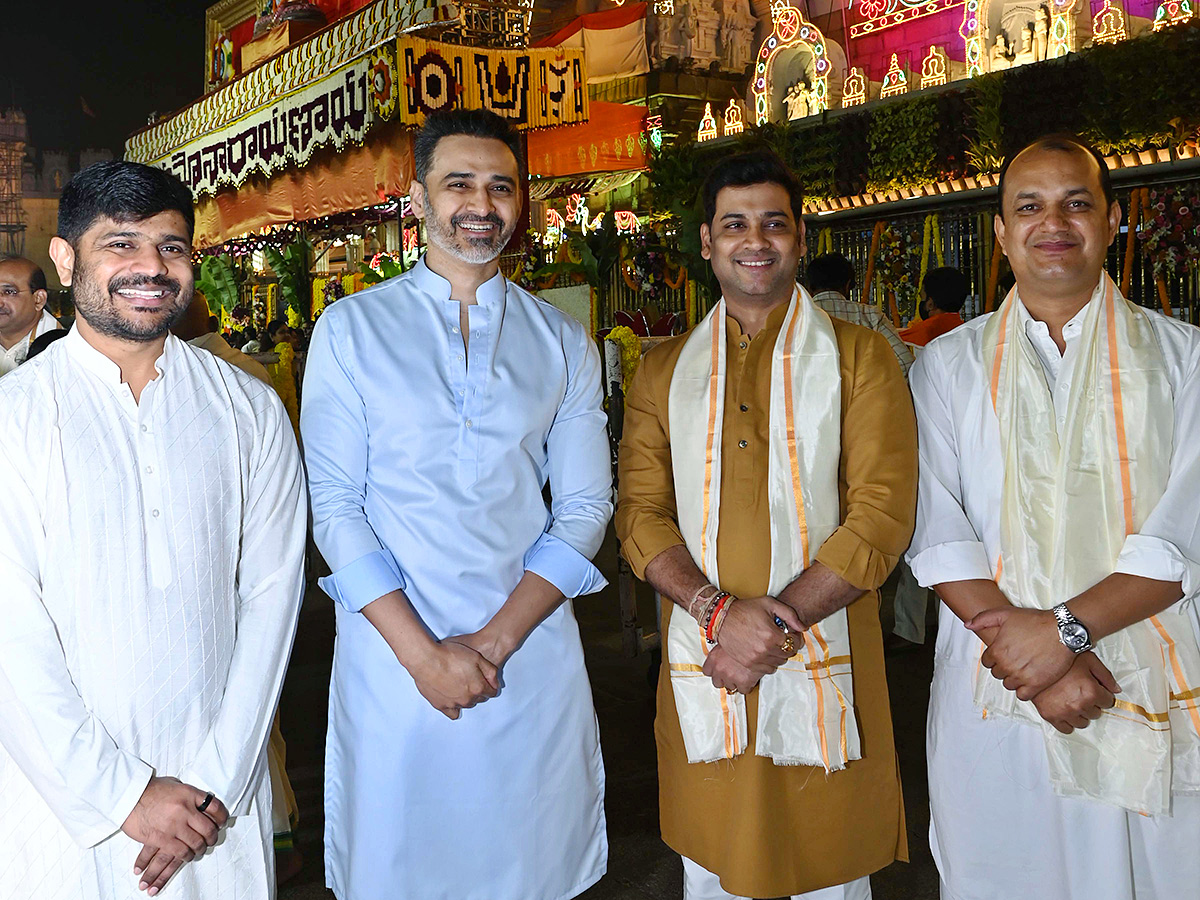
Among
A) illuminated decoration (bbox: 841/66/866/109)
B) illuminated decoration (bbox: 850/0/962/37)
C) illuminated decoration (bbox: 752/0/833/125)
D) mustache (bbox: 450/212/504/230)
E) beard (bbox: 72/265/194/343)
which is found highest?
illuminated decoration (bbox: 850/0/962/37)

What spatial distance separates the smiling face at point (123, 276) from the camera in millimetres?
1665

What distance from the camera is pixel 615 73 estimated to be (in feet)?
47.8

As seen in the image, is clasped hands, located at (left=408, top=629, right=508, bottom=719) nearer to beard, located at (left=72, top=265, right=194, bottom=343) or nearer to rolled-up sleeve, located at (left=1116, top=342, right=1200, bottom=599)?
beard, located at (left=72, top=265, right=194, bottom=343)

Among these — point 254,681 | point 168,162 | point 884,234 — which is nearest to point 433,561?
point 254,681

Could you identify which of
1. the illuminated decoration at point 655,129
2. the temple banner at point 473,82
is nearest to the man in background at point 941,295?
the temple banner at point 473,82

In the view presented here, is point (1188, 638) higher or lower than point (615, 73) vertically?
lower

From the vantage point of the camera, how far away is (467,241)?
2.04 m

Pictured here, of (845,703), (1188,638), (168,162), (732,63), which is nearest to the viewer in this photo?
(1188,638)

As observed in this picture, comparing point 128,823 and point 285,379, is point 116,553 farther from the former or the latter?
point 285,379

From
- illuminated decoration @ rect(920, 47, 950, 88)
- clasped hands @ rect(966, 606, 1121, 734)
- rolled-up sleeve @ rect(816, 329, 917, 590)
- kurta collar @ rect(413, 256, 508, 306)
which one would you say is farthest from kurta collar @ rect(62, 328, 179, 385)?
illuminated decoration @ rect(920, 47, 950, 88)

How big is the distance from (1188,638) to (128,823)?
1851 millimetres

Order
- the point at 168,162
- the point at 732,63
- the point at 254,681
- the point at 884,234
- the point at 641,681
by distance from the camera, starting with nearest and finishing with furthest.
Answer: the point at 254,681 < the point at 641,681 < the point at 884,234 < the point at 168,162 < the point at 732,63

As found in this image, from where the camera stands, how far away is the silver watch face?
5.93ft

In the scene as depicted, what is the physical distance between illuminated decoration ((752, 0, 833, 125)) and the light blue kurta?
831 cm
